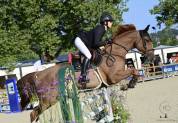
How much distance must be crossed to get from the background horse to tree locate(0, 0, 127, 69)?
24825mm

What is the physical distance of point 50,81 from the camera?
9.55 m

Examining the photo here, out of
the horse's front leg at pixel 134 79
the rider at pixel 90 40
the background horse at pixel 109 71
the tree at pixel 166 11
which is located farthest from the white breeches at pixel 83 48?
the tree at pixel 166 11

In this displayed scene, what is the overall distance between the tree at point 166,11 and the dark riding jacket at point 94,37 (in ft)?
79.3

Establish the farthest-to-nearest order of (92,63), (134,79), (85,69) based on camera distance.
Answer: (92,63)
(85,69)
(134,79)

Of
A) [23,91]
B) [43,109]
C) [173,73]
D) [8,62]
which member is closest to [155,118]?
[43,109]

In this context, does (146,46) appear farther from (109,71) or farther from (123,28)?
(109,71)

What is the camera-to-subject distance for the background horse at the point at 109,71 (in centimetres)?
931

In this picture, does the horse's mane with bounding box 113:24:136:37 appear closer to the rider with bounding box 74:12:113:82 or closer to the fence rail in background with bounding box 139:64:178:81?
the rider with bounding box 74:12:113:82

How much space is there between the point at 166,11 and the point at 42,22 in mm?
9043

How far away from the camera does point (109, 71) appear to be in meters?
9.71

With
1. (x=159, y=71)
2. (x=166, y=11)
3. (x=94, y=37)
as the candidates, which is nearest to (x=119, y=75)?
(x=94, y=37)

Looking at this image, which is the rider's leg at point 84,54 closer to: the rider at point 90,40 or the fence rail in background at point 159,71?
the rider at point 90,40

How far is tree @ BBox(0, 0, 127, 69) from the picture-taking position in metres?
35.6

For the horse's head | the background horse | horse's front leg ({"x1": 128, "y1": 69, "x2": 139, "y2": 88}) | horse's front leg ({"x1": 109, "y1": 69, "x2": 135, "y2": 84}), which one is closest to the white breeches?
the background horse
